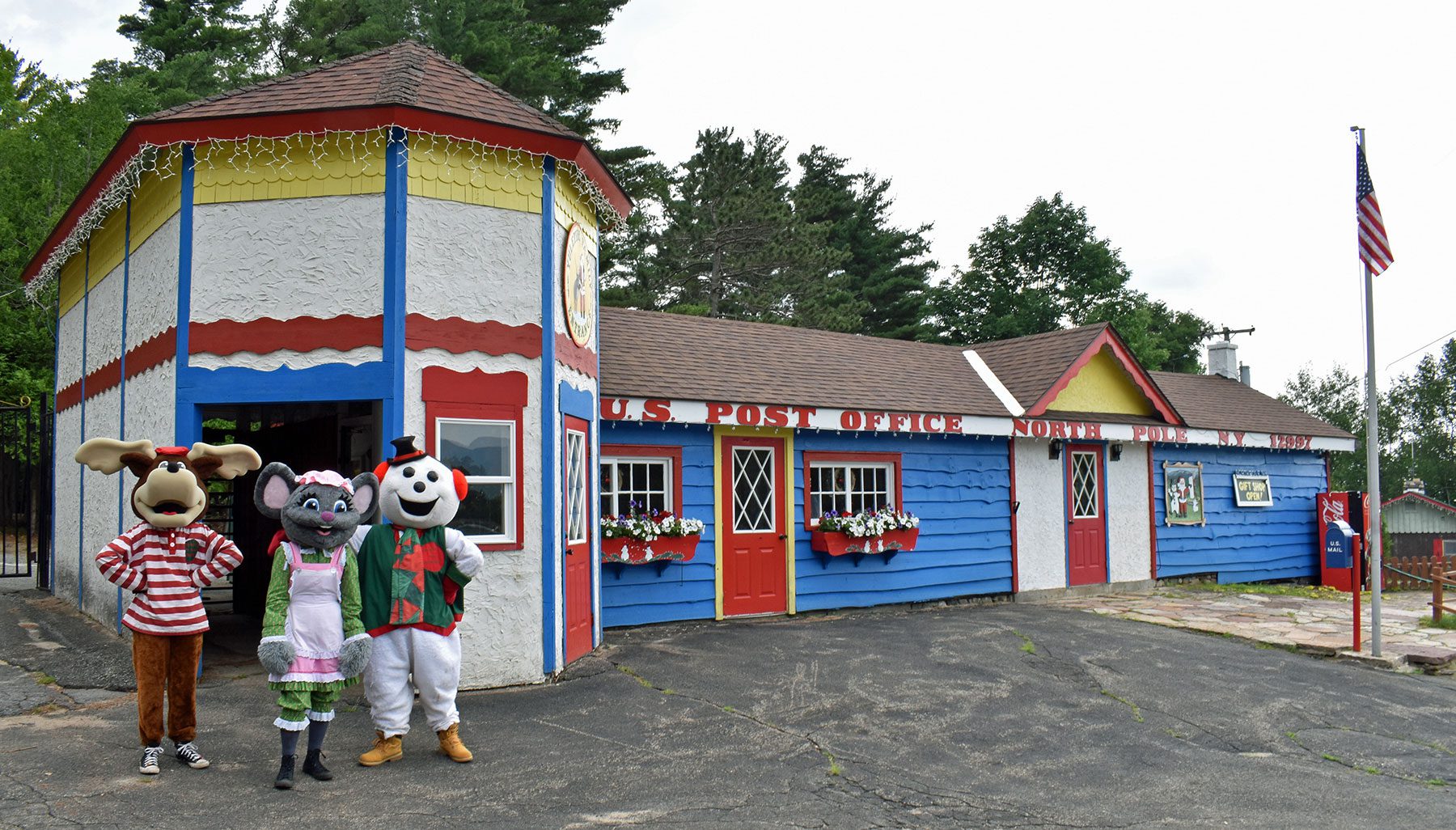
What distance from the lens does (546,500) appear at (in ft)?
24.9

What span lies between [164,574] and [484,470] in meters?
2.47

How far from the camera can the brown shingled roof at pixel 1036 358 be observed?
13555mm

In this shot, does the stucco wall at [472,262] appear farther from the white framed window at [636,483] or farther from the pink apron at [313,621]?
the white framed window at [636,483]

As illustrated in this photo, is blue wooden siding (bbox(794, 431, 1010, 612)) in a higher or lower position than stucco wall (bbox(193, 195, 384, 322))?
lower

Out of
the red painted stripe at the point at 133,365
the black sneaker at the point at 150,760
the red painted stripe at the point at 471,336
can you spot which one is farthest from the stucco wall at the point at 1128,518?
the black sneaker at the point at 150,760

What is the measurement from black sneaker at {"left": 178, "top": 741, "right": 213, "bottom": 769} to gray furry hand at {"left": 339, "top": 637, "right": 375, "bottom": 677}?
986 mm

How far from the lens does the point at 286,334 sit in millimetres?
7207

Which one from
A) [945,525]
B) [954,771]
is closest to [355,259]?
[954,771]

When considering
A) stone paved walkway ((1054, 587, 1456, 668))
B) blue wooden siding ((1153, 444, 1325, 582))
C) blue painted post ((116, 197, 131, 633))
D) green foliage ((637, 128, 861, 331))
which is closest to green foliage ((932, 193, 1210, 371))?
green foliage ((637, 128, 861, 331))

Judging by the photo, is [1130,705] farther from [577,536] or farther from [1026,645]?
[577,536]

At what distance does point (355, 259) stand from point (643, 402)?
3.41 metres

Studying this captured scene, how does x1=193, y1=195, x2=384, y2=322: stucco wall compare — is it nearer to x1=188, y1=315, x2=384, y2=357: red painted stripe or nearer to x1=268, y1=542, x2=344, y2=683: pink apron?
x1=188, y1=315, x2=384, y2=357: red painted stripe

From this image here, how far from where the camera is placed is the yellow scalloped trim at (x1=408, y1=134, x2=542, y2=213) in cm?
733

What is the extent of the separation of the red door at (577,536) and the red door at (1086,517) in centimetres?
759
